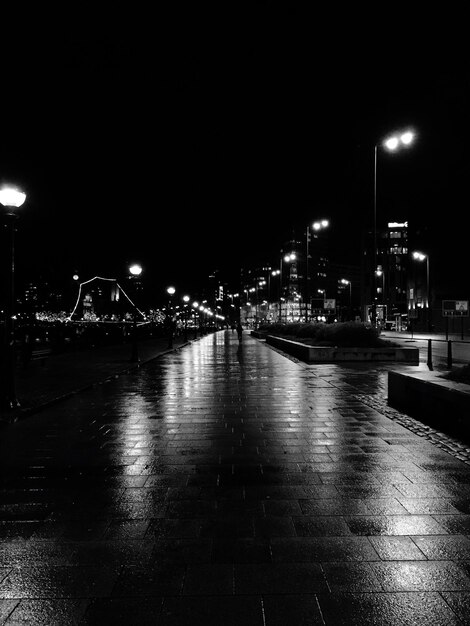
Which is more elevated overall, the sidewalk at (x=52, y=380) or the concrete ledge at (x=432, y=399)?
the concrete ledge at (x=432, y=399)

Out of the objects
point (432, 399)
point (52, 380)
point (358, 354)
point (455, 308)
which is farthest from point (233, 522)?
point (455, 308)

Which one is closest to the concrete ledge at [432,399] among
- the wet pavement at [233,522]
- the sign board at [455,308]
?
the wet pavement at [233,522]

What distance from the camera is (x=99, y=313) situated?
94125 mm

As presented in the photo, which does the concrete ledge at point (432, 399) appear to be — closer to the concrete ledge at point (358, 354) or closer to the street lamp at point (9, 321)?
the street lamp at point (9, 321)

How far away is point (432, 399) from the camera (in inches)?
359

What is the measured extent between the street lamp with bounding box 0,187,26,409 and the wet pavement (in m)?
1.09

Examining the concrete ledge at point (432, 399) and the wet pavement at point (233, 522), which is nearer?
the wet pavement at point (233, 522)

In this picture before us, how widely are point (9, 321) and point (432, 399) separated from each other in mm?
8216

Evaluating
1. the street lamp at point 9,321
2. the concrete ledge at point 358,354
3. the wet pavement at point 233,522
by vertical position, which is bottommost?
the wet pavement at point 233,522

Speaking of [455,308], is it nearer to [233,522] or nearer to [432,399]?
[432,399]

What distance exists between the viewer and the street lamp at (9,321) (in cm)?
1020

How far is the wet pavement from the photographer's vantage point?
3.32m

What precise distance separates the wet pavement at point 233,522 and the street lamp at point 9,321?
1092 mm

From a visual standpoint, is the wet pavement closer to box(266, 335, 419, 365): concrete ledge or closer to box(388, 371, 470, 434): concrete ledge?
box(388, 371, 470, 434): concrete ledge
